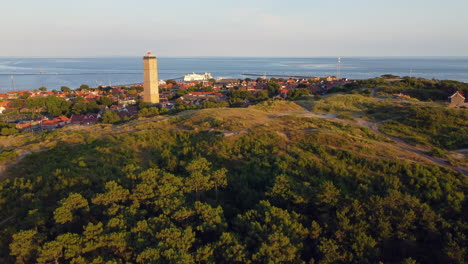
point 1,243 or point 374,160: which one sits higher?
point 374,160

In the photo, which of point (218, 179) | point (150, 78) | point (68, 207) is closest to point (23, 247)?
point (68, 207)

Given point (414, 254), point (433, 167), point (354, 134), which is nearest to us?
point (414, 254)

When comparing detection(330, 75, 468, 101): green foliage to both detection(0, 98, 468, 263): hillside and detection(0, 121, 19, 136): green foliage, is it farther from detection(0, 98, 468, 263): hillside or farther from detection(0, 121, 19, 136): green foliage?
detection(0, 121, 19, 136): green foliage

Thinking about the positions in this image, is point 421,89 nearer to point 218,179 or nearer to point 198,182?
point 218,179

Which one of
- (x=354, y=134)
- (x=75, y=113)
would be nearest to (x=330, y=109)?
(x=354, y=134)

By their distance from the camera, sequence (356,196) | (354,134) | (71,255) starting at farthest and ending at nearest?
(354,134) < (356,196) < (71,255)

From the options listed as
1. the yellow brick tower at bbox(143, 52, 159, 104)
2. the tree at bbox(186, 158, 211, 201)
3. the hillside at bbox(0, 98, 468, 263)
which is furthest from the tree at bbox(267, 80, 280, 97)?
the tree at bbox(186, 158, 211, 201)

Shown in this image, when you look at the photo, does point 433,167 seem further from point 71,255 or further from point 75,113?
point 75,113
